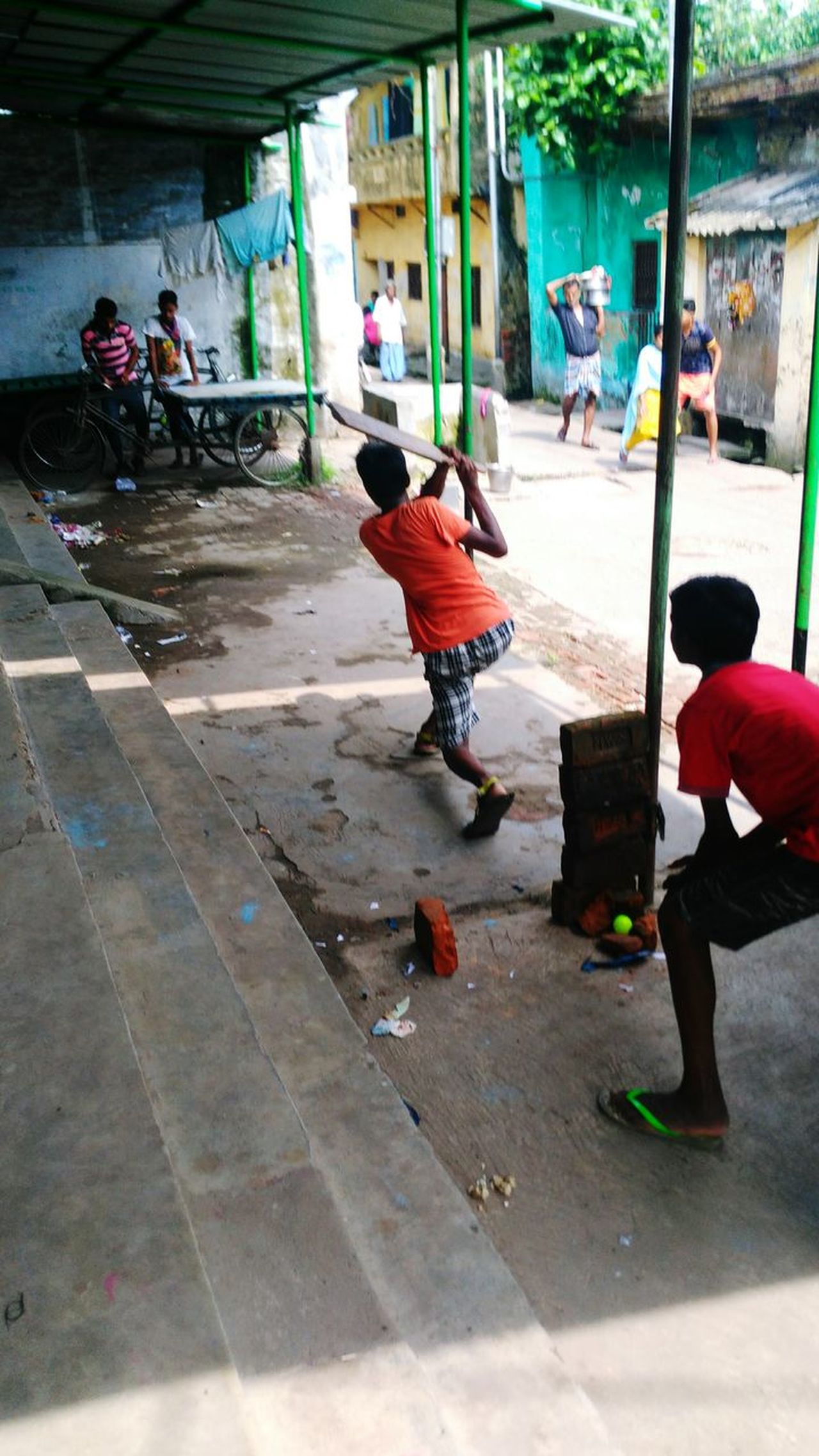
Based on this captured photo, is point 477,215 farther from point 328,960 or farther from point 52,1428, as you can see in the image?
point 52,1428

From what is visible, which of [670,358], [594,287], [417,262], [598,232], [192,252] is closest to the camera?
[670,358]

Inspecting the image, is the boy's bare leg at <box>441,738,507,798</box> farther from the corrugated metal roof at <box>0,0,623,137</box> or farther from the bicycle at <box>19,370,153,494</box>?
the bicycle at <box>19,370,153,494</box>

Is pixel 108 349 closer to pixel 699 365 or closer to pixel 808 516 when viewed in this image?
pixel 699 365

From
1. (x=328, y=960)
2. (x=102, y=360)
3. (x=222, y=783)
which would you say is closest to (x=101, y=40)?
(x=102, y=360)

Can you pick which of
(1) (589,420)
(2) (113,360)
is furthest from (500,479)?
(2) (113,360)

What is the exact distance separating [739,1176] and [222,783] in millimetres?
2812

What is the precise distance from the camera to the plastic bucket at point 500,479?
36.9 ft

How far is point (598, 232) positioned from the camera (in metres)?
18.5

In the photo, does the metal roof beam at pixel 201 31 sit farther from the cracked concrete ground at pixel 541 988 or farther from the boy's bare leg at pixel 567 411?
the boy's bare leg at pixel 567 411

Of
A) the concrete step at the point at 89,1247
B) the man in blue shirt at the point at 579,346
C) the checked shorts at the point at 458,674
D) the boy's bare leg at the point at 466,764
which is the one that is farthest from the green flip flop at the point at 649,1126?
the man in blue shirt at the point at 579,346

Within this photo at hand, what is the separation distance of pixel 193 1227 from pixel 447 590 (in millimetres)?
2733

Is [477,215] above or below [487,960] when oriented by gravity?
above

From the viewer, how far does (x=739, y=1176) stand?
2.76m

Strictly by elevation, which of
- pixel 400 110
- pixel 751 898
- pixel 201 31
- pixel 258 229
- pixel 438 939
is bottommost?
pixel 438 939
